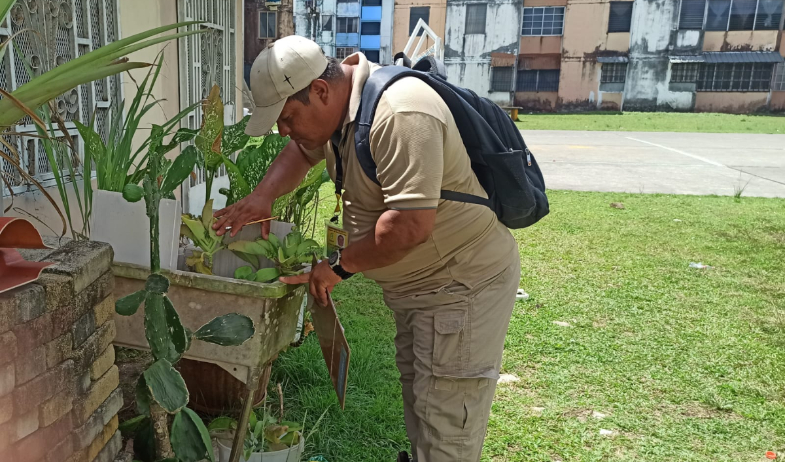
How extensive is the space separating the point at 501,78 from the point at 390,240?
100.0 feet

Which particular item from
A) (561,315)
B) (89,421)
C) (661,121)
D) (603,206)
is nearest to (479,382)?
(89,421)

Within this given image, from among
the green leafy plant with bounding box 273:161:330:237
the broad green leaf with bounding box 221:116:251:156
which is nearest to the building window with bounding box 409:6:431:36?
the green leafy plant with bounding box 273:161:330:237

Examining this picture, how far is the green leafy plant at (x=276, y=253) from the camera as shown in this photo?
2074mm

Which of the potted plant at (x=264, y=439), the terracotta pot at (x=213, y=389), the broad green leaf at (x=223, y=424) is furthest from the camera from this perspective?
the terracotta pot at (x=213, y=389)

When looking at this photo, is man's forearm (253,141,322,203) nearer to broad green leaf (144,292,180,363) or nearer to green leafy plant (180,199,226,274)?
green leafy plant (180,199,226,274)

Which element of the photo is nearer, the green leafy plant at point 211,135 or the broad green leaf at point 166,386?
the broad green leaf at point 166,386

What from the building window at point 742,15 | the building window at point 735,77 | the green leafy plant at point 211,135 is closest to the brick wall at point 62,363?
the green leafy plant at point 211,135

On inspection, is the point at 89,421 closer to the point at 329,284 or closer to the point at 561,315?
the point at 329,284

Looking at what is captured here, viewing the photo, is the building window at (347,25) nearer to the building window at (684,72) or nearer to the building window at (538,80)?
the building window at (538,80)

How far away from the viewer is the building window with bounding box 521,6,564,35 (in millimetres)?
29688

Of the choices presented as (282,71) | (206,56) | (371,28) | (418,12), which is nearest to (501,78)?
(418,12)

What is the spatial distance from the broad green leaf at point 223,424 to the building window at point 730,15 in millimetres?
31224

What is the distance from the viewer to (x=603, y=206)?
26.3 feet

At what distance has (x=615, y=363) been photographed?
12.2 ft
